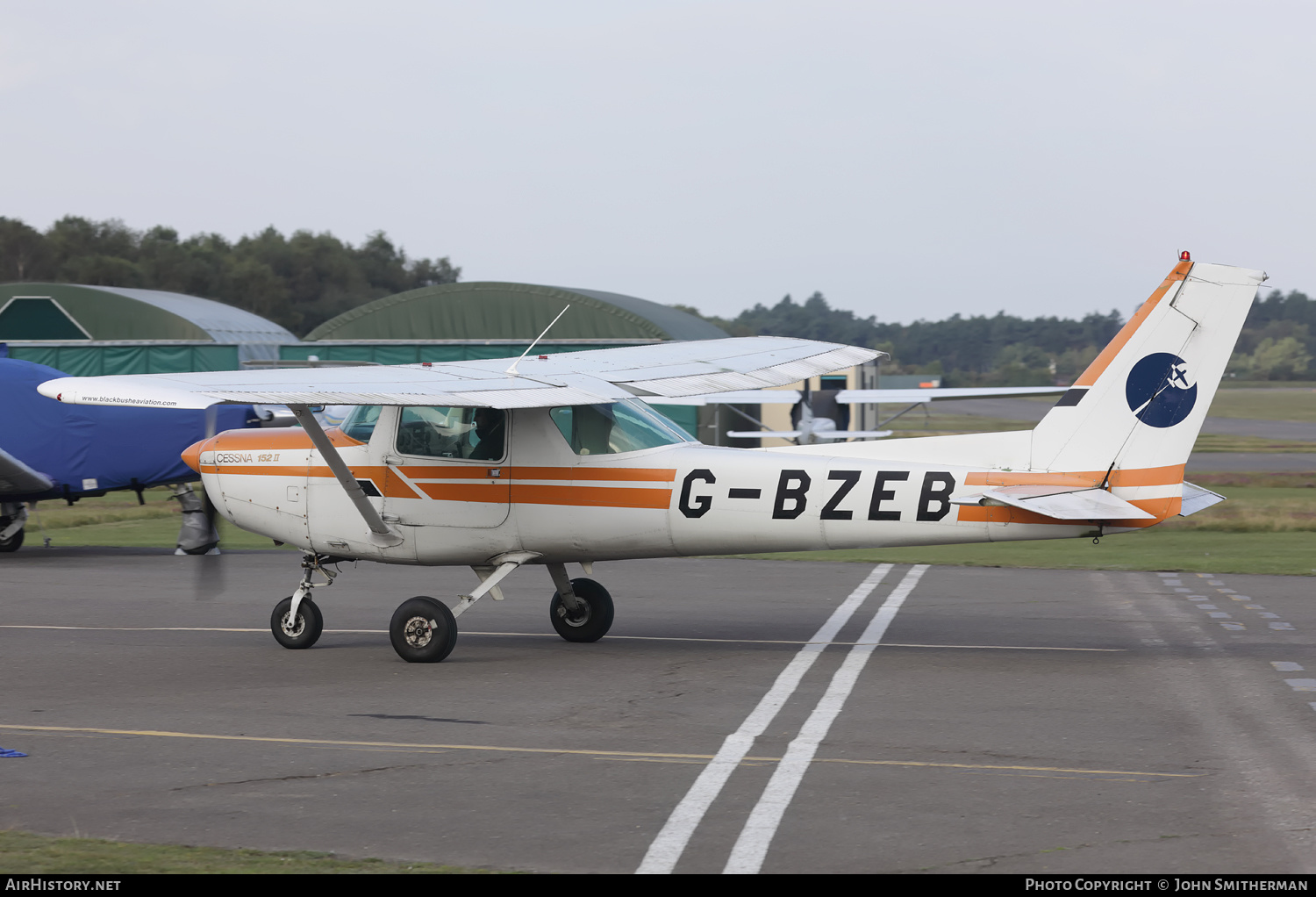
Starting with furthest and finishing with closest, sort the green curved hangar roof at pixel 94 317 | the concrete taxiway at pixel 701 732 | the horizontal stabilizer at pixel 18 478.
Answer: the green curved hangar roof at pixel 94 317, the horizontal stabilizer at pixel 18 478, the concrete taxiway at pixel 701 732

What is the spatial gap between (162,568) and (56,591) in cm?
200

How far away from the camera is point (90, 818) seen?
596cm

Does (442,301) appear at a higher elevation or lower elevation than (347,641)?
higher

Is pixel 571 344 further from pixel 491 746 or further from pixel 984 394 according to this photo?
pixel 491 746

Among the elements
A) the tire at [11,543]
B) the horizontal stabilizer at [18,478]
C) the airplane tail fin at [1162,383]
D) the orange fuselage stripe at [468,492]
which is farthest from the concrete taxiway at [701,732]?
the tire at [11,543]

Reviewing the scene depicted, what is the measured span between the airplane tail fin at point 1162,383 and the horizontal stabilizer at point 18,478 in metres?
13.6

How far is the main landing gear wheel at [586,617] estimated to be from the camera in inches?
435

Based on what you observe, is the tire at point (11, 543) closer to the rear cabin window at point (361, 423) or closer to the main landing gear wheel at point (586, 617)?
the rear cabin window at point (361, 423)

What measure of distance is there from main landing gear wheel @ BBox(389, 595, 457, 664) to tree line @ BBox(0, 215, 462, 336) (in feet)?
214

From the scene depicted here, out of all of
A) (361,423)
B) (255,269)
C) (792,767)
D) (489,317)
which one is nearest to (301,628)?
(361,423)

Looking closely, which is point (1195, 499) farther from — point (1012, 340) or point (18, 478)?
point (1012, 340)

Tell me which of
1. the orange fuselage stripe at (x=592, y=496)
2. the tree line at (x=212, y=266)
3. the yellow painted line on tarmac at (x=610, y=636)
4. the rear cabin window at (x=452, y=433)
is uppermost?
the tree line at (x=212, y=266)
